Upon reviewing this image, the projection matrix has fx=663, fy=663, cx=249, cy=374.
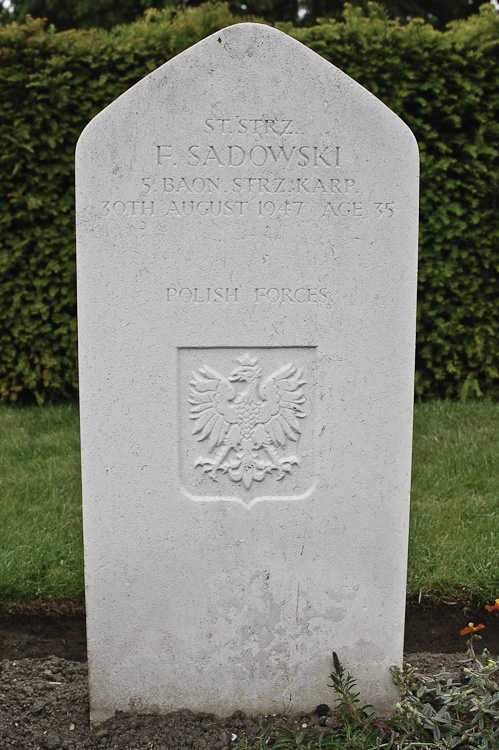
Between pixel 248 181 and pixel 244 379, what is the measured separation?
2.16 feet

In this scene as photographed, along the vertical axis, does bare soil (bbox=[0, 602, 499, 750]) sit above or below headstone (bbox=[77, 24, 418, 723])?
below

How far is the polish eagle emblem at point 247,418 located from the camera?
89.2 inches

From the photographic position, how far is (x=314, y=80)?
83.5 inches

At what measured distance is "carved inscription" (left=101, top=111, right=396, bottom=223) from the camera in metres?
2.14

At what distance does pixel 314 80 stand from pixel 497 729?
2138 mm

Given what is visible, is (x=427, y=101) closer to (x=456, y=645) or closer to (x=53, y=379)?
(x=53, y=379)

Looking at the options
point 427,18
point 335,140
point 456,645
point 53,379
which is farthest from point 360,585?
point 427,18

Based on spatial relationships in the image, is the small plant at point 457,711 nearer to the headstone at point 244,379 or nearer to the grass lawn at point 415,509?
the headstone at point 244,379

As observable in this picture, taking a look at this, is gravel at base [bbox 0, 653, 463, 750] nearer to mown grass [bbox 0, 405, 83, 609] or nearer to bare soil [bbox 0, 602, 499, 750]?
bare soil [bbox 0, 602, 499, 750]

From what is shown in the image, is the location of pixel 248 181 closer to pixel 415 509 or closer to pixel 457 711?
pixel 457 711

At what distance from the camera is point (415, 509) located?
3.66 metres

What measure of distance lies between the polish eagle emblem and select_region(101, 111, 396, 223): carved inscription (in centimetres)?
51

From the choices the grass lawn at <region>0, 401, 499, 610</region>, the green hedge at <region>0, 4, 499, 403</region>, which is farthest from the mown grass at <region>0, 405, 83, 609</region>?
the green hedge at <region>0, 4, 499, 403</region>

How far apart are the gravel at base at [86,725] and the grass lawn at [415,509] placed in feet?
1.71
